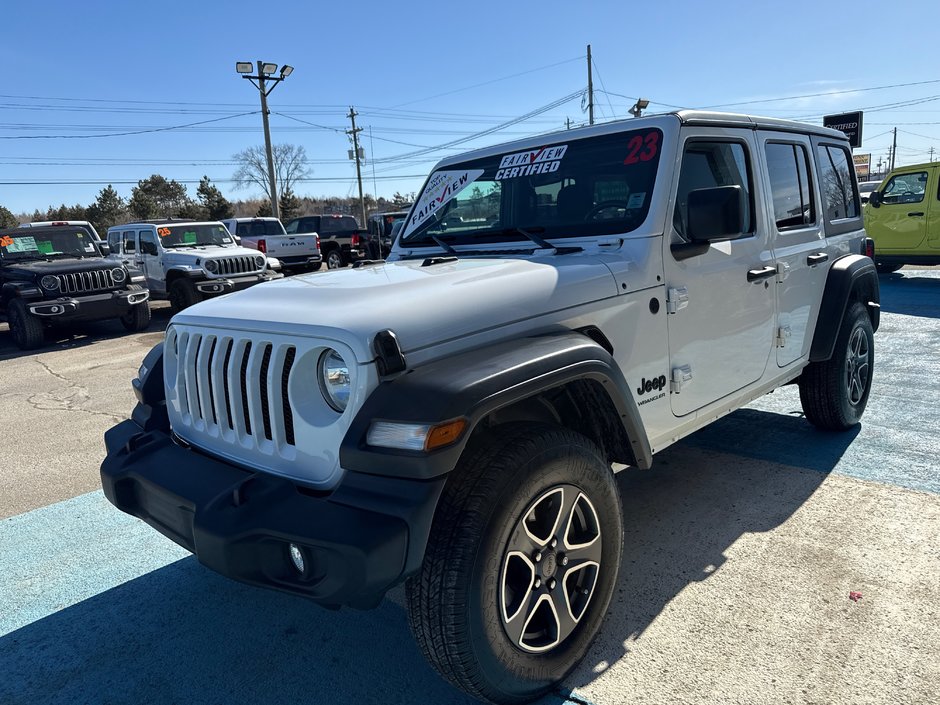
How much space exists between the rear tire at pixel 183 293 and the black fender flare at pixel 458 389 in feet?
36.9

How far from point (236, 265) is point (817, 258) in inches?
430

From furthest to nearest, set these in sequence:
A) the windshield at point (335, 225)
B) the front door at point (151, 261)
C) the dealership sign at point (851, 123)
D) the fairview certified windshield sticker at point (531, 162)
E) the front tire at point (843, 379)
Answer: the windshield at point (335, 225) < the dealership sign at point (851, 123) < the front door at point (151, 261) < the front tire at point (843, 379) < the fairview certified windshield sticker at point (531, 162)

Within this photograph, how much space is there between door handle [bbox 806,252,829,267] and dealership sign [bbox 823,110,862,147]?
45.6 feet

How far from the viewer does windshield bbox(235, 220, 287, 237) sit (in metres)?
18.6

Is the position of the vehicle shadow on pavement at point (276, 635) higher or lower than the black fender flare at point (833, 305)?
lower

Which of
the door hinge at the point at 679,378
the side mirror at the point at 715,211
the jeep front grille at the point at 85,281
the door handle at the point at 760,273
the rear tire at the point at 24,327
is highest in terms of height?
the side mirror at the point at 715,211

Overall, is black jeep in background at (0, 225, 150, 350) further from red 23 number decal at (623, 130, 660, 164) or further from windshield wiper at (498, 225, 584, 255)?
red 23 number decal at (623, 130, 660, 164)

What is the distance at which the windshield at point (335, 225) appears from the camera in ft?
71.9

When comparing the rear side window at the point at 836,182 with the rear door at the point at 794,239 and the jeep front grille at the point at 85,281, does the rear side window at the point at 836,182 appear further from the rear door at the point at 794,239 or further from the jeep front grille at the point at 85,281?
the jeep front grille at the point at 85,281

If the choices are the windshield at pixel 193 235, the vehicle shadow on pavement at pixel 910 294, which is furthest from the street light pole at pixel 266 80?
the vehicle shadow on pavement at pixel 910 294

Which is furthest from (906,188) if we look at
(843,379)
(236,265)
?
(236,265)

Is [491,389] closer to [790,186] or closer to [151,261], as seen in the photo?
[790,186]

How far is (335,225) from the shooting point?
870 inches

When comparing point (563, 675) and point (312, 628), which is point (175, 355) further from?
point (563, 675)
